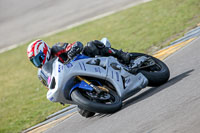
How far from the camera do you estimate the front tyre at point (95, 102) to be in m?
5.71

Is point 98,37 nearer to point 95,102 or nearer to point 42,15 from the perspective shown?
point 42,15

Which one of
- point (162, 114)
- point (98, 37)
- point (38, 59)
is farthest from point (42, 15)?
point (162, 114)

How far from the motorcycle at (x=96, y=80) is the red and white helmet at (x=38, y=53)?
0.39 feet

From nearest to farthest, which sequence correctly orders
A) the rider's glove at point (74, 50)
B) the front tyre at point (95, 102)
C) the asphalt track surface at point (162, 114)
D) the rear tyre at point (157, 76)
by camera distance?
1. the asphalt track surface at point (162, 114)
2. the front tyre at point (95, 102)
3. the rider's glove at point (74, 50)
4. the rear tyre at point (157, 76)

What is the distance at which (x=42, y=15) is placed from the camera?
20312 millimetres

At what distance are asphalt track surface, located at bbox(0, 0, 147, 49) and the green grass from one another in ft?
4.00

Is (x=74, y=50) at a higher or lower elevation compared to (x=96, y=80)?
higher

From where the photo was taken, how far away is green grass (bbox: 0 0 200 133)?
32.4 feet

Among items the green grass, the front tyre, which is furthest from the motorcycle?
the green grass

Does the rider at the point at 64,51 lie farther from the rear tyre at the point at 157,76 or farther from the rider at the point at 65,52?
the rear tyre at the point at 157,76

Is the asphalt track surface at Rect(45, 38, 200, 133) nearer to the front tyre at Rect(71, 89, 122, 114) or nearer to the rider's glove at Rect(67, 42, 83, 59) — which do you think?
the front tyre at Rect(71, 89, 122, 114)

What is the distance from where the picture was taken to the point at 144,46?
36.8 feet

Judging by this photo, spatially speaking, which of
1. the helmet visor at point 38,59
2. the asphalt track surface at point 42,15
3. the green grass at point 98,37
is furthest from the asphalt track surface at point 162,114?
the asphalt track surface at point 42,15

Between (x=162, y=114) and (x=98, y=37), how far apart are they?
9471 mm
